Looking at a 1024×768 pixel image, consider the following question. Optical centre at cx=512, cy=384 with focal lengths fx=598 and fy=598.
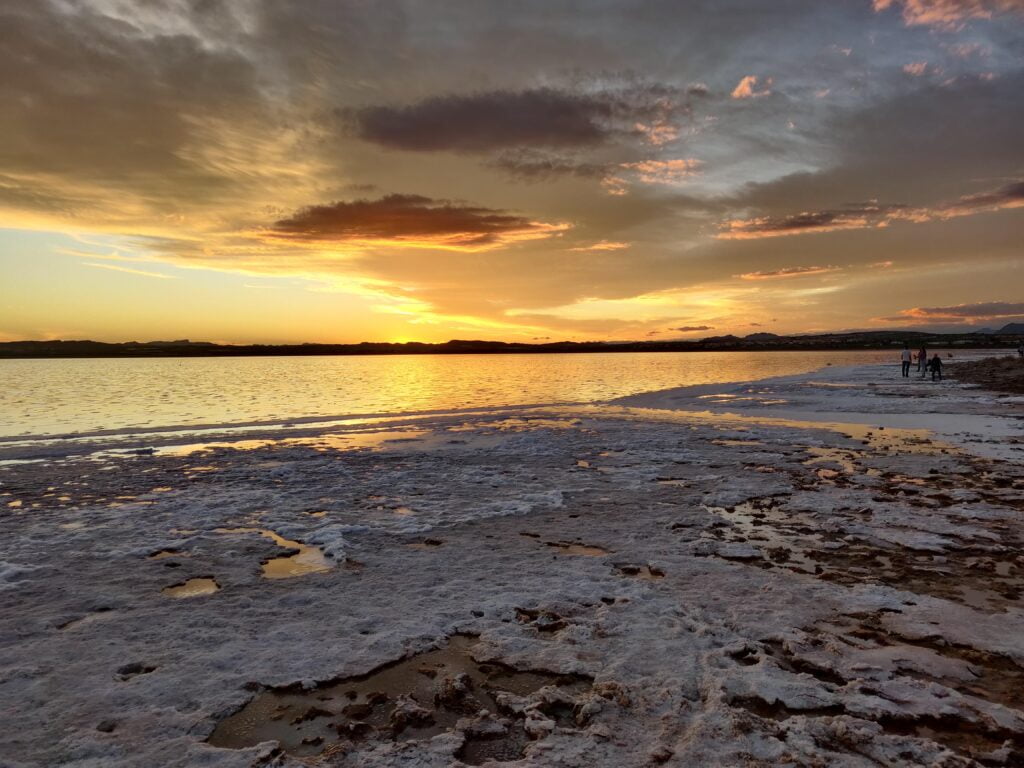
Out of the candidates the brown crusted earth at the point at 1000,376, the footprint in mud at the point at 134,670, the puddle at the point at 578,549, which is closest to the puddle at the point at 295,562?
the footprint in mud at the point at 134,670

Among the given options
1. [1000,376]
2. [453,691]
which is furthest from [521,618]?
[1000,376]

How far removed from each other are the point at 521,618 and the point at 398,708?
1995 millimetres

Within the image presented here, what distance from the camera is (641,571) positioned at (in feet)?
26.6

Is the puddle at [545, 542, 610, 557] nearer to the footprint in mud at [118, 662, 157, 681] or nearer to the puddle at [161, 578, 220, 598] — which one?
the puddle at [161, 578, 220, 598]

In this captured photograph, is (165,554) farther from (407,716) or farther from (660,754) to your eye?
(660,754)

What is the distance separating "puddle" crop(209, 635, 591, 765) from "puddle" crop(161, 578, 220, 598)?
281cm

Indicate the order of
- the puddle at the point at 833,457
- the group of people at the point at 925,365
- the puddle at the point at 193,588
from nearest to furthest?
the puddle at the point at 193,588 < the puddle at the point at 833,457 < the group of people at the point at 925,365

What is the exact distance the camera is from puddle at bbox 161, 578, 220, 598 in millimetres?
7417

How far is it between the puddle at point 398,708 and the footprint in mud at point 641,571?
2.65m

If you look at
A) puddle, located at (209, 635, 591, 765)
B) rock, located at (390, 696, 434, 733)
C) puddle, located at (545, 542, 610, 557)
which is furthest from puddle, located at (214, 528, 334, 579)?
rock, located at (390, 696, 434, 733)

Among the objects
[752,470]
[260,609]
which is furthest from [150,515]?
[752,470]

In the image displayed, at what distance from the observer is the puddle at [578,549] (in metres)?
8.89

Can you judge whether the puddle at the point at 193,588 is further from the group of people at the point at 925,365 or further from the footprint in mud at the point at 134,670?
the group of people at the point at 925,365

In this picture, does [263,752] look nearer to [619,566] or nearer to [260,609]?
[260,609]
